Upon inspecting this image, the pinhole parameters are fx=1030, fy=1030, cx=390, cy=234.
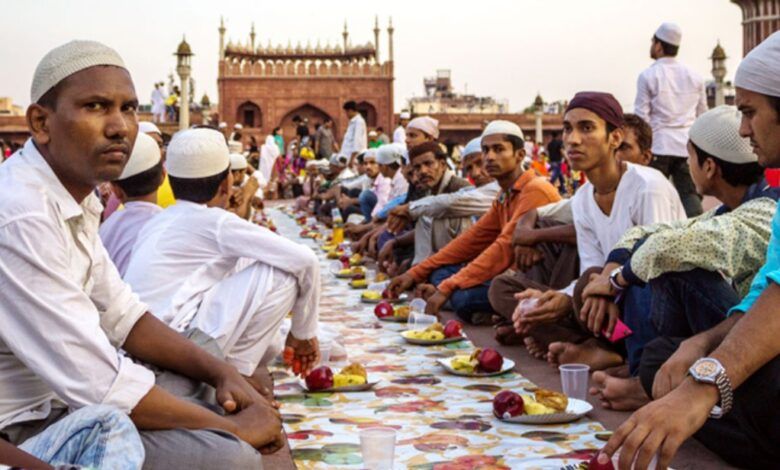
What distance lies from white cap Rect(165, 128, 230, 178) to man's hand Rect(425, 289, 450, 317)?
1.74 metres

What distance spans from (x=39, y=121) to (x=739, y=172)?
80.8 inches

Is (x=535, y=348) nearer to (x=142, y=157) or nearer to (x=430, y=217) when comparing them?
(x=142, y=157)

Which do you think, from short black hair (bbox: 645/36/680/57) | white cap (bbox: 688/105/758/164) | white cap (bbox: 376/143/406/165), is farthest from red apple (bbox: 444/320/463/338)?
white cap (bbox: 376/143/406/165)

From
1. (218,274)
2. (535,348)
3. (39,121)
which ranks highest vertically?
(39,121)

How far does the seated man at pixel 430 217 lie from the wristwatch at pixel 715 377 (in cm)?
446

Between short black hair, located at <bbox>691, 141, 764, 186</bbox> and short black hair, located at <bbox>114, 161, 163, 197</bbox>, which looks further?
short black hair, located at <bbox>114, 161, 163, 197</bbox>

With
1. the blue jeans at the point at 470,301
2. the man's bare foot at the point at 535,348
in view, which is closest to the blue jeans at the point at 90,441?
the man's bare foot at the point at 535,348

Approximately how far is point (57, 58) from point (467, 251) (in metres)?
3.87

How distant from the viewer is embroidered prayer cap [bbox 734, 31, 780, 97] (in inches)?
86.4

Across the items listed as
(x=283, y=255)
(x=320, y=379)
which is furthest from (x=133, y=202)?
(x=320, y=379)

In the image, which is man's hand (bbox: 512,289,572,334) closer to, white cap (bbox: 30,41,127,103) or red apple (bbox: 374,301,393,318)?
red apple (bbox: 374,301,393,318)

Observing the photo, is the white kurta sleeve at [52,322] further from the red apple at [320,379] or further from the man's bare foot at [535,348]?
the man's bare foot at [535,348]

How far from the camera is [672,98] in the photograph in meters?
7.14

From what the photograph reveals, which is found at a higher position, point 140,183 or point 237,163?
point 140,183
